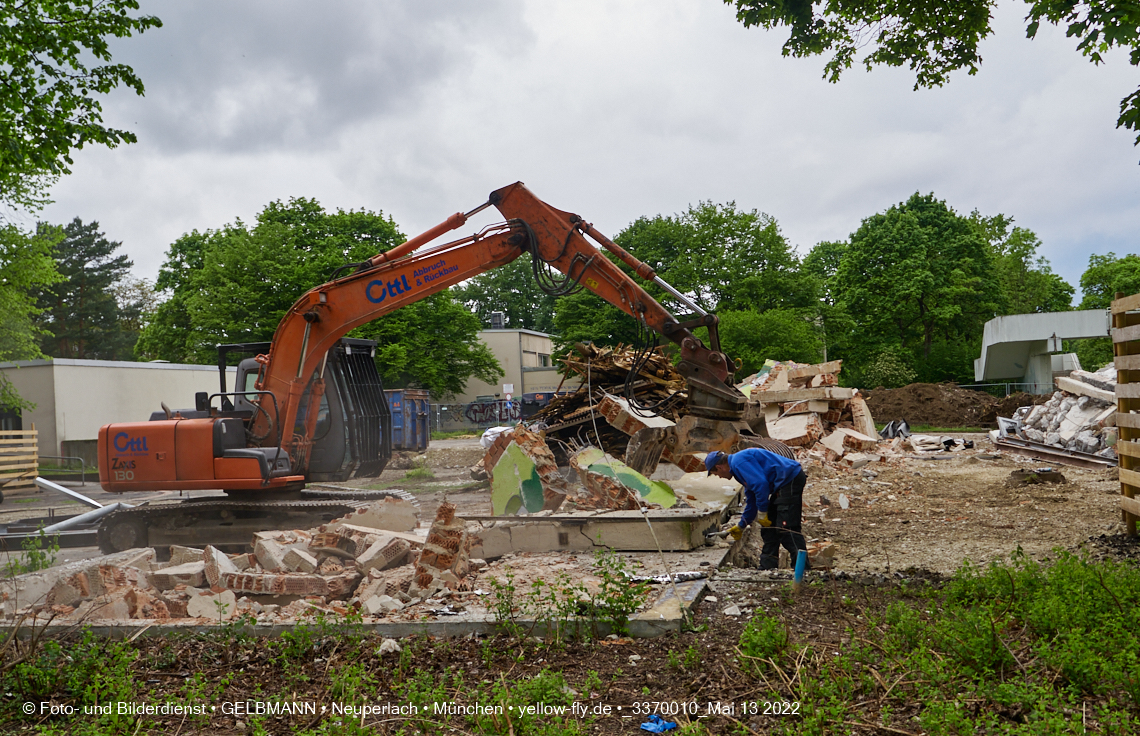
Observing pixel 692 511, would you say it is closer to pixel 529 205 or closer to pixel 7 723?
pixel 529 205

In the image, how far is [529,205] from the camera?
917 cm

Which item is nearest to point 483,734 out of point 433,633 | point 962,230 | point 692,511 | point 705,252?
point 433,633

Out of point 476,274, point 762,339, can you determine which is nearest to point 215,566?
point 476,274

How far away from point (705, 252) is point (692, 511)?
3360 centimetres

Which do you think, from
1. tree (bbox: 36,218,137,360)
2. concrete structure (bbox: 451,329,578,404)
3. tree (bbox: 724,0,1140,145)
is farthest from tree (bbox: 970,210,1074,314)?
tree (bbox: 36,218,137,360)

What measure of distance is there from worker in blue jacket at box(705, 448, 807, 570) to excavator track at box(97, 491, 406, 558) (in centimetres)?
495

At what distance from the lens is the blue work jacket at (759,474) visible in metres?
6.72

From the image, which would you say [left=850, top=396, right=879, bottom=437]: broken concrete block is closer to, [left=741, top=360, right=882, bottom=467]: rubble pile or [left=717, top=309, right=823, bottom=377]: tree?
[left=741, top=360, right=882, bottom=467]: rubble pile

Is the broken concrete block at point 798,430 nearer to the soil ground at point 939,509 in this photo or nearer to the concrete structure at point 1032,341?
the soil ground at point 939,509

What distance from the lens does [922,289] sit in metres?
38.6

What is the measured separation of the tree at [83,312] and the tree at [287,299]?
1261cm

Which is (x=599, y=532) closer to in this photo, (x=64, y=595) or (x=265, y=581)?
(x=265, y=581)

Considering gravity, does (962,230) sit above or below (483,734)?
above

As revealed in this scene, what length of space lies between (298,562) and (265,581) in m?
0.58
